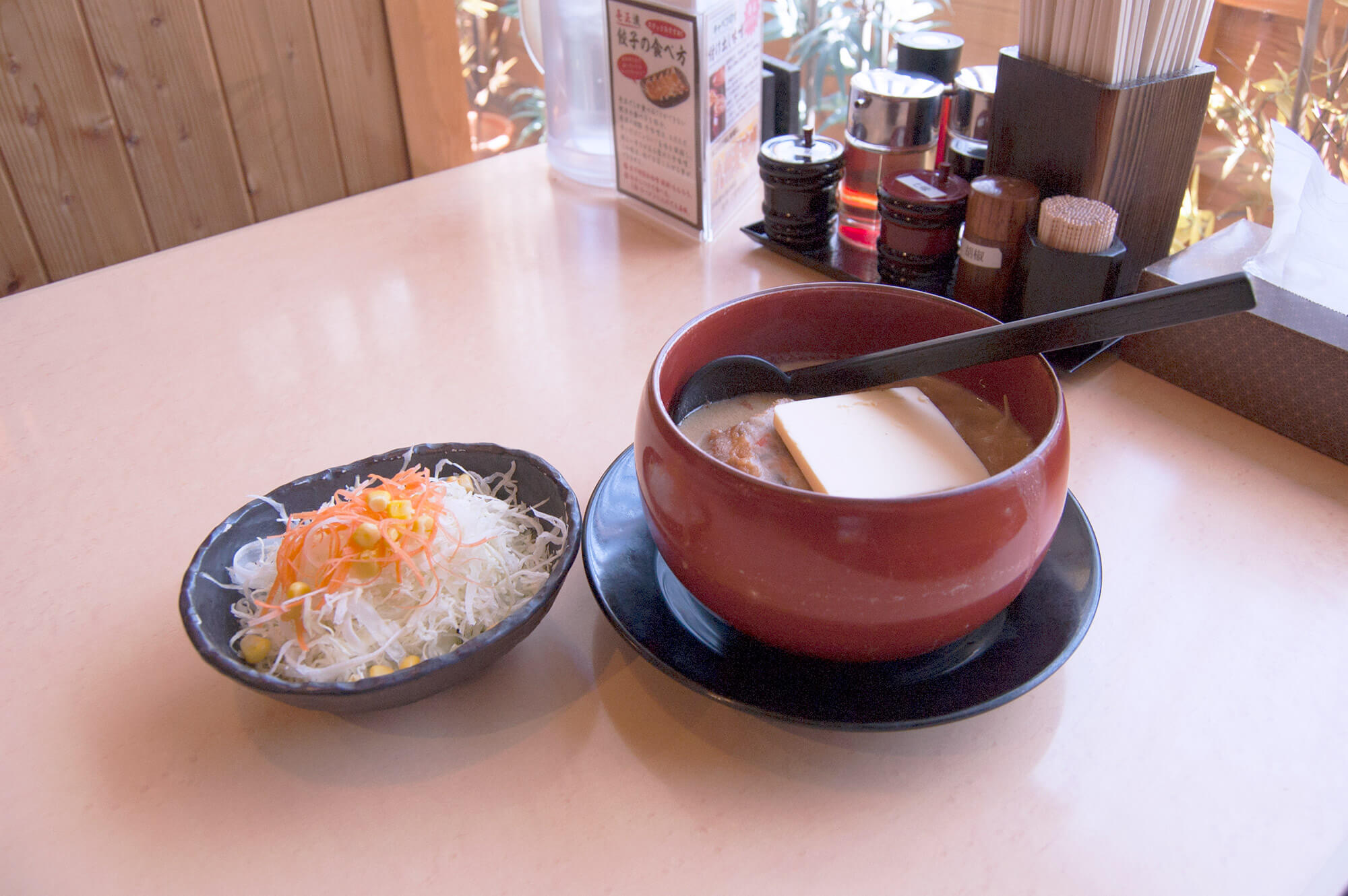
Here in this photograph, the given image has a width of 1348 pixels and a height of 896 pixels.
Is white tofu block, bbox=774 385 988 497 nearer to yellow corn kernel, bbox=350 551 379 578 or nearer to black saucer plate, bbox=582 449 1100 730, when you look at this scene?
black saucer plate, bbox=582 449 1100 730

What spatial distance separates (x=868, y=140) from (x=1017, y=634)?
0.77m

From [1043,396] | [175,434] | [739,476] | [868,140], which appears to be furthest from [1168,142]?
[175,434]

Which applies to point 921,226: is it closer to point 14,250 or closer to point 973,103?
point 973,103

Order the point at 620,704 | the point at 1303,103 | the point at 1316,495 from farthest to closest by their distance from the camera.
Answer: the point at 1303,103, the point at 1316,495, the point at 620,704

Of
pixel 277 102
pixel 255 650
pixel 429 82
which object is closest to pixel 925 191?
pixel 255 650

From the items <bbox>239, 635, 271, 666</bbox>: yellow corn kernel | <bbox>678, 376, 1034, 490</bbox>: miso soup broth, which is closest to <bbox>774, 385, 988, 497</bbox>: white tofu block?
<bbox>678, 376, 1034, 490</bbox>: miso soup broth

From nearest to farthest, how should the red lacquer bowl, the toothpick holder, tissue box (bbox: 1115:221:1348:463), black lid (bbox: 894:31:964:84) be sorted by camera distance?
1. the red lacquer bowl
2. tissue box (bbox: 1115:221:1348:463)
3. the toothpick holder
4. black lid (bbox: 894:31:964:84)

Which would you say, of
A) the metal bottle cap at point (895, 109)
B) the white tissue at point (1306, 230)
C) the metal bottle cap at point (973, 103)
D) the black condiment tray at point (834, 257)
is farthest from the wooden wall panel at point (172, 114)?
the white tissue at point (1306, 230)

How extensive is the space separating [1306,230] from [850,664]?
0.73 metres

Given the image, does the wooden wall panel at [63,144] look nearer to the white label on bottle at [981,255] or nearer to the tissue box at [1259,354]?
the white label on bottle at [981,255]

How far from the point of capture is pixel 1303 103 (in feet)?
5.76

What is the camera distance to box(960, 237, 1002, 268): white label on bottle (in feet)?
3.62

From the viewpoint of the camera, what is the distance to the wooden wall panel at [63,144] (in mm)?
1617

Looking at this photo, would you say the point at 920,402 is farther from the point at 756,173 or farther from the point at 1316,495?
the point at 756,173
